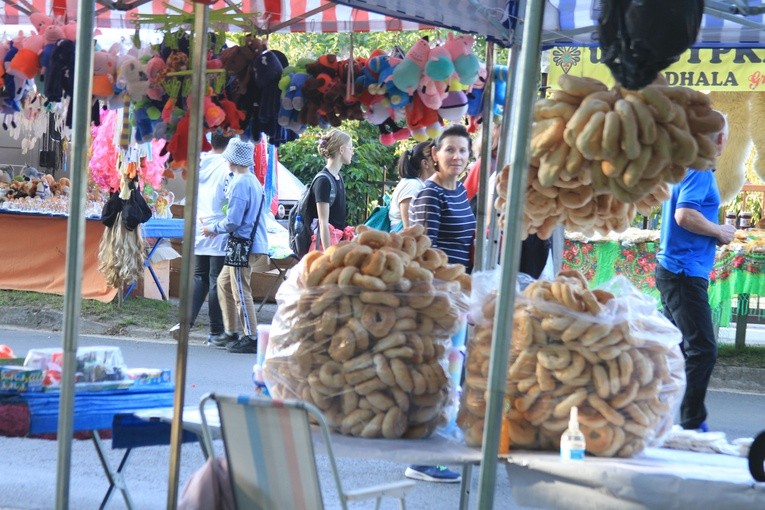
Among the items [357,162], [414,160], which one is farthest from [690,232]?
[357,162]

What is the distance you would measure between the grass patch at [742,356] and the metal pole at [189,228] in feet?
23.2

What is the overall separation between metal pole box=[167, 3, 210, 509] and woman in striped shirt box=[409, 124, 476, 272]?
231 cm

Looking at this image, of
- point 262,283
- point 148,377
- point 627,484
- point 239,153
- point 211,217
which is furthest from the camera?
point 262,283

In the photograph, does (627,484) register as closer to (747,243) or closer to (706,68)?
(706,68)

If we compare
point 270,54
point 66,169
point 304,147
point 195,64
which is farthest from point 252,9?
point 304,147

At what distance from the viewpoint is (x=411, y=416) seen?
3016 mm

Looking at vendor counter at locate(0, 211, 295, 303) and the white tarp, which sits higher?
the white tarp

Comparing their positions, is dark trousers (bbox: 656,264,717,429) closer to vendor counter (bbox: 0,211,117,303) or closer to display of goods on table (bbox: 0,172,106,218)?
display of goods on table (bbox: 0,172,106,218)

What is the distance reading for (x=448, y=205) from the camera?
202 inches

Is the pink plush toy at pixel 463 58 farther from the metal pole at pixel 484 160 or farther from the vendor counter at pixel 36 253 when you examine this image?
the vendor counter at pixel 36 253

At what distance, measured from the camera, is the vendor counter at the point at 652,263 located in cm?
845

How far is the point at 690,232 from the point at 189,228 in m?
3.17

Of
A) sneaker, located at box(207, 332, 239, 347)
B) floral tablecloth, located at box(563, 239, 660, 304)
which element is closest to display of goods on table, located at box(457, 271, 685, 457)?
floral tablecloth, located at box(563, 239, 660, 304)

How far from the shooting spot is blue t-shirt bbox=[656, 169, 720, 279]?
16.9ft
